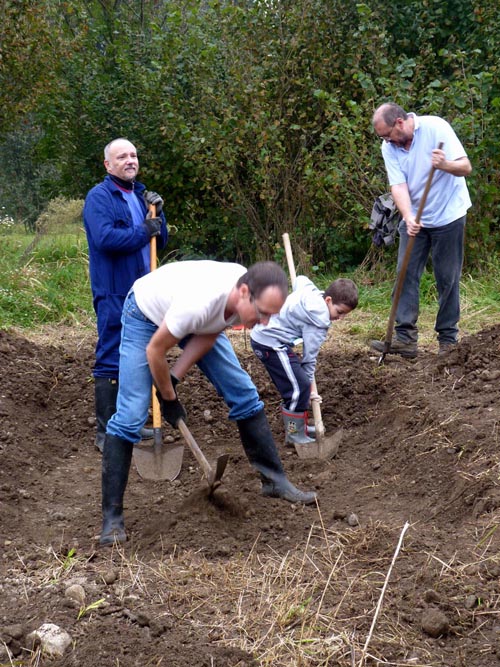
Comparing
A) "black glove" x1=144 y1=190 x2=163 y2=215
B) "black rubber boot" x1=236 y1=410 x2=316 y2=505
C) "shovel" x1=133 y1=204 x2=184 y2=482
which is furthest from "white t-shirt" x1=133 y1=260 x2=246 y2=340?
"black glove" x1=144 y1=190 x2=163 y2=215

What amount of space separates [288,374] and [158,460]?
1067 millimetres

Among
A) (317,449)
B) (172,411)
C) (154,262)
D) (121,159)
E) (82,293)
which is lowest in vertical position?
(317,449)

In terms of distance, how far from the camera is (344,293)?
17.8 ft

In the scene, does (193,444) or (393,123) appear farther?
(393,123)

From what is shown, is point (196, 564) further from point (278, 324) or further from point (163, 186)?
point (163, 186)

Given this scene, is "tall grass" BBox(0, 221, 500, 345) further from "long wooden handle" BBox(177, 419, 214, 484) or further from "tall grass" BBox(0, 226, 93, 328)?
"long wooden handle" BBox(177, 419, 214, 484)

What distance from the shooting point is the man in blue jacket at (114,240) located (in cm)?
534

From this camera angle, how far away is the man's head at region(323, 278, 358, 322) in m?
5.43

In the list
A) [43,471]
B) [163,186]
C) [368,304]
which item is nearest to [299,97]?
[163,186]

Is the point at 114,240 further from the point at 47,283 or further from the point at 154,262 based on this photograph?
the point at 47,283

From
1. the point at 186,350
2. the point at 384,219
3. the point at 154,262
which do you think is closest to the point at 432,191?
the point at 384,219

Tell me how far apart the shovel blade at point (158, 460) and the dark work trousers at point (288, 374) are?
888mm

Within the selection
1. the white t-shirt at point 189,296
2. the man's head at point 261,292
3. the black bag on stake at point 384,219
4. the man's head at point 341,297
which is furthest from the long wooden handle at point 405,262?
the man's head at point 261,292

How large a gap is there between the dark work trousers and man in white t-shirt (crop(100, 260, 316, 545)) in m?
0.98
